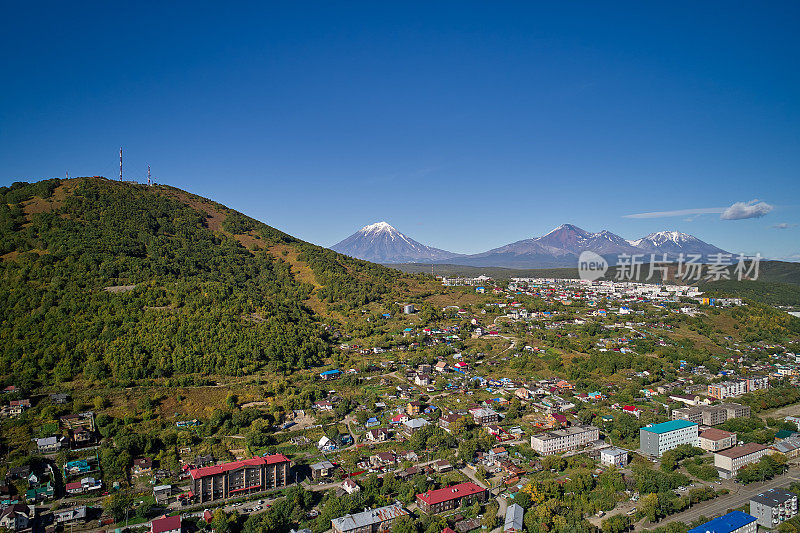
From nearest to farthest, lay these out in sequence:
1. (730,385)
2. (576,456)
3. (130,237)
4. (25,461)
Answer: (25,461) → (576,456) → (730,385) → (130,237)

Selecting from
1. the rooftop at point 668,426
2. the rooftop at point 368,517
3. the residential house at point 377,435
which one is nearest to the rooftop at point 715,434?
the rooftop at point 668,426

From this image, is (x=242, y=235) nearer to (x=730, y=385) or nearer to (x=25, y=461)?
(x=25, y=461)

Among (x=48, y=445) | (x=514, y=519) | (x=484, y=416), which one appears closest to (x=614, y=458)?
(x=484, y=416)

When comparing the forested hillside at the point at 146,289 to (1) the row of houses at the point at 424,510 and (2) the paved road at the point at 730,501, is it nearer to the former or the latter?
(1) the row of houses at the point at 424,510

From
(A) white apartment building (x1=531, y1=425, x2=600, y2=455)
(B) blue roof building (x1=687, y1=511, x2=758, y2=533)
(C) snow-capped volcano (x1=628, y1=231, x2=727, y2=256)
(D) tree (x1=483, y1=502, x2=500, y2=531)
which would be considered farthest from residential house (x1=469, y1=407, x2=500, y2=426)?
(C) snow-capped volcano (x1=628, y1=231, x2=727, y2=256)

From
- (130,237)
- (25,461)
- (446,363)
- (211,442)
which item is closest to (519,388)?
(446,363)
